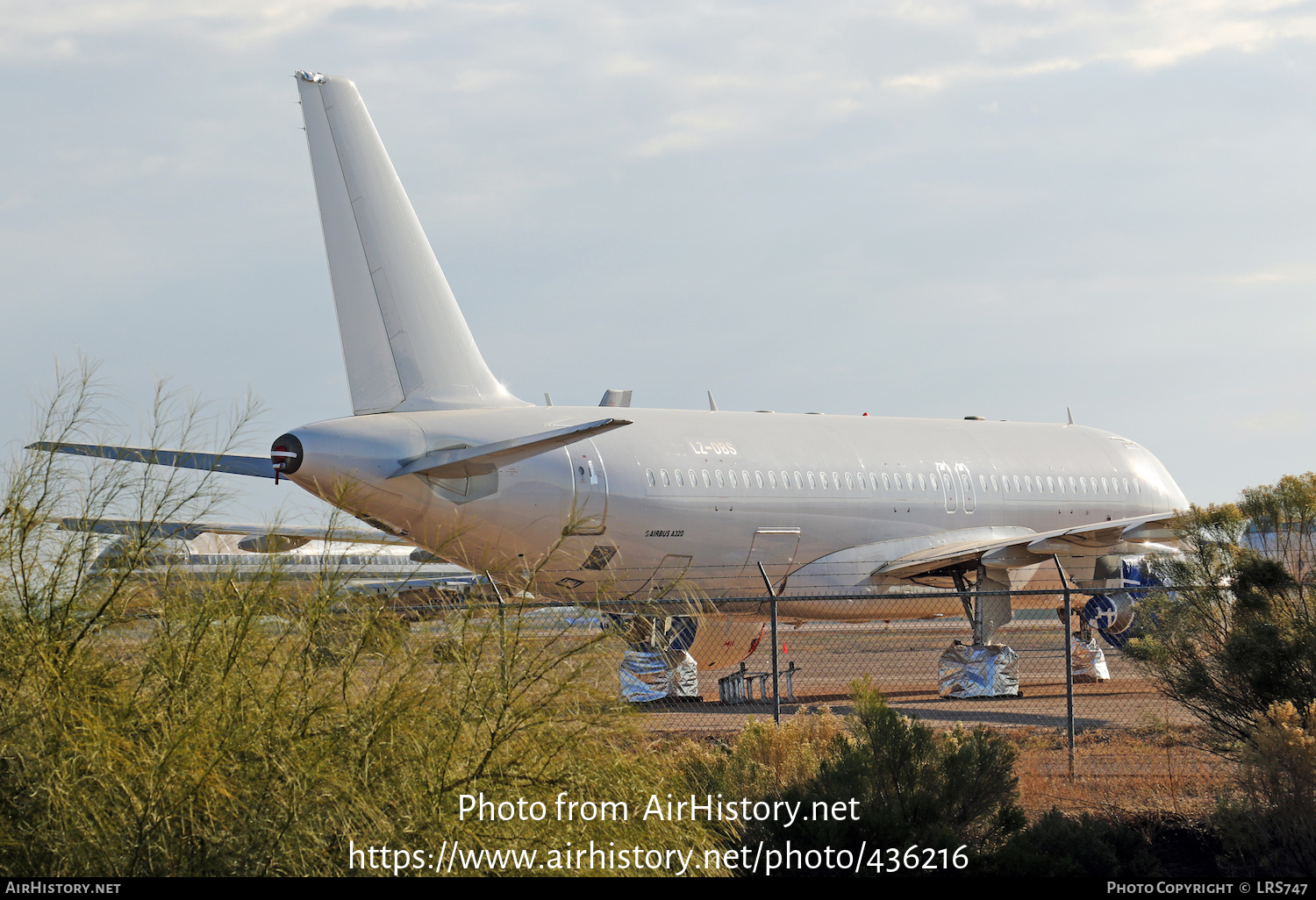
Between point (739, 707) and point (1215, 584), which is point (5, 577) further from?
point (739, 707)

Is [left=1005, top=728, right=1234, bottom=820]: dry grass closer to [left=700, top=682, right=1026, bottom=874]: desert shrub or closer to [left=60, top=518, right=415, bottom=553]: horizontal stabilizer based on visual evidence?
[left=700, top=682, right=1026, bottom=874]: desert shrub

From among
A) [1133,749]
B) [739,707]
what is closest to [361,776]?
[1133,749]

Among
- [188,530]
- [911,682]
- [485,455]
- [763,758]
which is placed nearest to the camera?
[188,530]

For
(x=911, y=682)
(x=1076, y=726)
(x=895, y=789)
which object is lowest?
(x=911, y=682)

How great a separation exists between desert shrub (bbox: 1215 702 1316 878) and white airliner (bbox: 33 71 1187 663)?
647 cm

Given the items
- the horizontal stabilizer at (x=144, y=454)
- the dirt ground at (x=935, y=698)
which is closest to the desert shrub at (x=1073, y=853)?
the dirt ground at (x=935, y=698)

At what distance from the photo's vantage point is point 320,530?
5.97 metres

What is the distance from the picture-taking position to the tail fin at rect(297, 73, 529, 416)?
53.5 feet

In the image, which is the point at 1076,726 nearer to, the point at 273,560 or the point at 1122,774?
the point at 1122,774

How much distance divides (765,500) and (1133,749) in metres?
8.23

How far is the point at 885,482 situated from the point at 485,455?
829cm

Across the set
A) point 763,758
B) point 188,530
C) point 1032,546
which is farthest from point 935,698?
point 188,530

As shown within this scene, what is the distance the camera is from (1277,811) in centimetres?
770

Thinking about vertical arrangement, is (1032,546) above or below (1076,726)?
above
